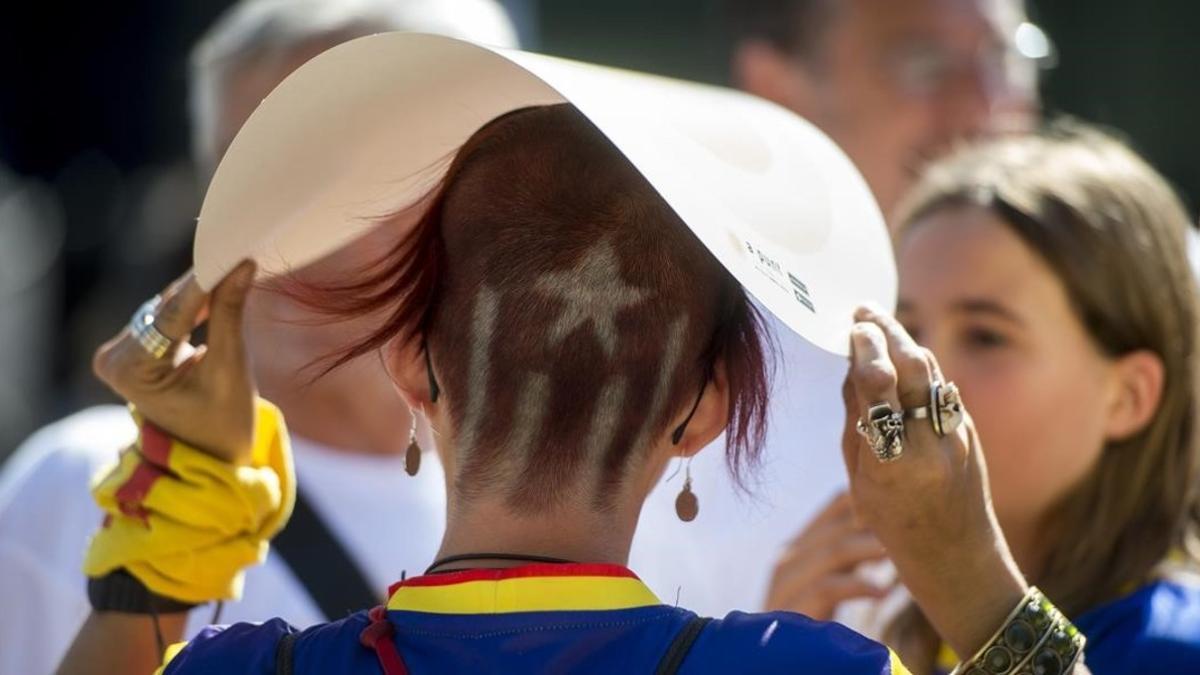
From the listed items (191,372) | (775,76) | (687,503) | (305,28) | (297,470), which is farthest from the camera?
(775,76)

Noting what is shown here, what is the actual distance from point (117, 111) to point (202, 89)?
6.16 m

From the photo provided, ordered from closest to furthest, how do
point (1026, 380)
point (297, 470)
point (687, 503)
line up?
point (687, 503) < point (1026, 380) < point (297, 470)

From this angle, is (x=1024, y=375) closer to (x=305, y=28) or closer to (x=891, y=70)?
(x=305, y=28)

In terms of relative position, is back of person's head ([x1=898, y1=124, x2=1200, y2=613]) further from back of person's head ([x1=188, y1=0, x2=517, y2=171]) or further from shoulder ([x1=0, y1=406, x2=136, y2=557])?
shoulder ([x1=0, y1=406, x2=136, y2=557])

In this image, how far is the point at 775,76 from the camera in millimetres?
3963

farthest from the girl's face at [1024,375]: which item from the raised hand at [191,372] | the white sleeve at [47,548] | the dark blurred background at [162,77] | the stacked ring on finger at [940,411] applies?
the dark blurred background at [162,77]

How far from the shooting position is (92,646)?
5.83ft

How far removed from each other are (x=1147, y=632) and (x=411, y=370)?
1.01 metres

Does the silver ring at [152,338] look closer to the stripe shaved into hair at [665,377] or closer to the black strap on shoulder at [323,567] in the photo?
the stripe shaved into hair at [665,377]

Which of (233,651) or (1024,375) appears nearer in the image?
(233,651)

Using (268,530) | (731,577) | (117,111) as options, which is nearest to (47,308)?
(117,111)

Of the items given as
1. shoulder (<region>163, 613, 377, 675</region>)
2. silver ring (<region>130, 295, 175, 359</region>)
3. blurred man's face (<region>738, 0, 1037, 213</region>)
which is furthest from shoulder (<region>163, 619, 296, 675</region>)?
blurred man's face (<region>738, 0, 1037, 213</region>)

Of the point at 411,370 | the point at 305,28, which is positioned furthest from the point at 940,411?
the point at 305,28

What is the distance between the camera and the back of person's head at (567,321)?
4.92ft
